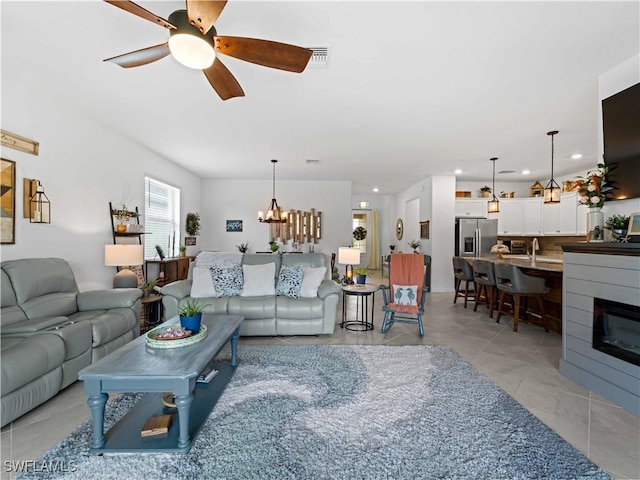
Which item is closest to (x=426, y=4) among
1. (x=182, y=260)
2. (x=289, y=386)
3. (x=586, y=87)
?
(x=586, y=87)

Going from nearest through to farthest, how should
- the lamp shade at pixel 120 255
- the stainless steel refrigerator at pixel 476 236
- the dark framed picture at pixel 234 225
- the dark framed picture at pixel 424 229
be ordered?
the lamp shade at pixel 120 255
the stainless steel refrigerator at pixel 476 236
the dark framed picture at pixel 424 229
the dark framed picture at pixel 234 225

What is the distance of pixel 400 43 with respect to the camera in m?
2.33

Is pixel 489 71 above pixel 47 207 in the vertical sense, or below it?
above

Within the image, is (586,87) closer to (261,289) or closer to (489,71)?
(489,71)

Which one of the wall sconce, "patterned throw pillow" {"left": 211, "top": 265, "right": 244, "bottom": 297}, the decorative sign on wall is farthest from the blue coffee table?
the decorative sign on wall

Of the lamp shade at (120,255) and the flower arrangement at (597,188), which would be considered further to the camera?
the lamp shade at (120,255)

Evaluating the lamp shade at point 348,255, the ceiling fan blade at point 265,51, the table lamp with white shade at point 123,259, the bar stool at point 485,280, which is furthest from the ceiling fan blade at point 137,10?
the bar stool at point 485,280

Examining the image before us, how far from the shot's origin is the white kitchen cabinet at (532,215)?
278 inches

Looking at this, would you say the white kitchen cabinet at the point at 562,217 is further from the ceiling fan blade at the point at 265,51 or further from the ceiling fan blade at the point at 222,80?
the ceiling fan blade at the point at 222,80

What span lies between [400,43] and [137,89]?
8.36ft

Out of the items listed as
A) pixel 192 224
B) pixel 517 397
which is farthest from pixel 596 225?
pixel 192 224

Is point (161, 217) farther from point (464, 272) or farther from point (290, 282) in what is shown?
Result: point (464, 272)

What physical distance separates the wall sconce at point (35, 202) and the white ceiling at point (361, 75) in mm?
982

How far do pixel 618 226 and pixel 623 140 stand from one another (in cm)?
72
